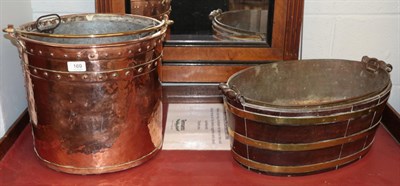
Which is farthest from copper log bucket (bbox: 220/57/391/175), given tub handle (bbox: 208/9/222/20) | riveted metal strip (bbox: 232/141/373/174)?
tub handle (bbox: 208/9/222/20)

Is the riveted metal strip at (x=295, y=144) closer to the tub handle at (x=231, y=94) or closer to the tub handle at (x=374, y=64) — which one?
the tub handle at (x=231, y=94)

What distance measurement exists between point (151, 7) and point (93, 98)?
39 cm

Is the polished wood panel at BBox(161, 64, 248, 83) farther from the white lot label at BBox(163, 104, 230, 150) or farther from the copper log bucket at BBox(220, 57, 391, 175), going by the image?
the copper log bucket at BBox(220, 57, 391, 175)

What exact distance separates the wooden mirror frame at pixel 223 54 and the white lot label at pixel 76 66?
14.0 inches

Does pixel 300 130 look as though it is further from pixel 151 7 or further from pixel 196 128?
pixel 151 7

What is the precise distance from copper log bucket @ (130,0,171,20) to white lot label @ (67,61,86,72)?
14.6 inches

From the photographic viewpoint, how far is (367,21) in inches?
46.1

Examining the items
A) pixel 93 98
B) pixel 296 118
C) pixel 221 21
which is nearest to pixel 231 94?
pixel 296 118

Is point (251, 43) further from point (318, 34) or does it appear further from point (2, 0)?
point (2, 0)

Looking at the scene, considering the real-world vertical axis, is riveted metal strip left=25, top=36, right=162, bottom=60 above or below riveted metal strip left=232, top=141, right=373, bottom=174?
above

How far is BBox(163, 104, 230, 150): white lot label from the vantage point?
992 mm

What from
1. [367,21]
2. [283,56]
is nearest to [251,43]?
[283,56]

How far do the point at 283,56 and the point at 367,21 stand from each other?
0.24 metres

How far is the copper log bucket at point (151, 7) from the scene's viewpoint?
1.12 m
